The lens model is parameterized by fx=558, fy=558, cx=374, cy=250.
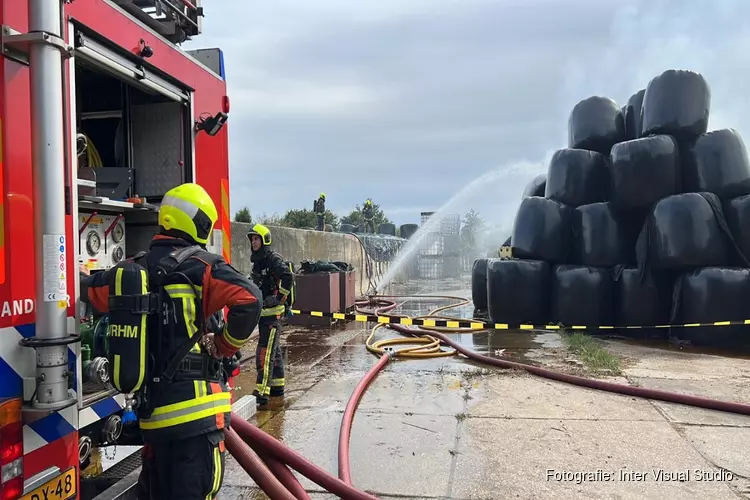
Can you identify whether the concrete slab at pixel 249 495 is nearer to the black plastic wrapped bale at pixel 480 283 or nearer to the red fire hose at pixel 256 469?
the red fire hose at pixel 256 469

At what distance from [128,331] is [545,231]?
7.42 meters

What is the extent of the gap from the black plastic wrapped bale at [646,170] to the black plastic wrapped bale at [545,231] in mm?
933

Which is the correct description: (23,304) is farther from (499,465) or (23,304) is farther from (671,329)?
(671,329)

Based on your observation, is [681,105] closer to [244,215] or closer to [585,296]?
[585,296]

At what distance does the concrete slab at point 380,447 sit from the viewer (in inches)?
132

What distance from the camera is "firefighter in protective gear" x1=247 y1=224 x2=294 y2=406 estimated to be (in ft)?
16.3

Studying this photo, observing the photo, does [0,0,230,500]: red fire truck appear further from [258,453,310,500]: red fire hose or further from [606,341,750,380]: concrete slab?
[606,341,750,380]: concrete slab

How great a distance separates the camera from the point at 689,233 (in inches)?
287

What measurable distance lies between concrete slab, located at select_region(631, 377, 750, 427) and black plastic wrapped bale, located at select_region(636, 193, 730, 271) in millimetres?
2183

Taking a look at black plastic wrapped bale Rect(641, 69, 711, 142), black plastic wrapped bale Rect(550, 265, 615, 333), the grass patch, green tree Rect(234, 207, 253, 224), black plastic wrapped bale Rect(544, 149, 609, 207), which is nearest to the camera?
the grass patch

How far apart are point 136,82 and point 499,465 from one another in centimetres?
304

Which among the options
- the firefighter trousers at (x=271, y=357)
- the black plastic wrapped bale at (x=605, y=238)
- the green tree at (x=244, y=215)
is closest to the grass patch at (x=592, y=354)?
the black plastic wrapped bale at (x=605, y=238)

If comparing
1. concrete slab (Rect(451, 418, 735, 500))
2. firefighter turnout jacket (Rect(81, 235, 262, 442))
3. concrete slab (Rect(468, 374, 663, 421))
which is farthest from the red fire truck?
concrete slab (Rect(468, 374, 663, 421))

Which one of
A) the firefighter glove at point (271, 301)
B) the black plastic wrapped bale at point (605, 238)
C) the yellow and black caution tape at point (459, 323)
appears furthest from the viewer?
the black plastic wrapped bale at point (605, 238)
